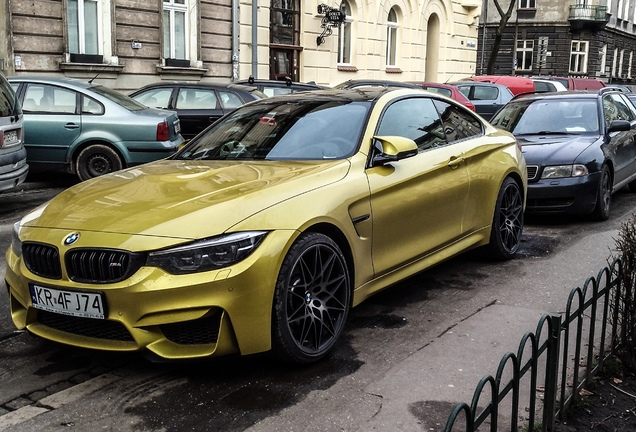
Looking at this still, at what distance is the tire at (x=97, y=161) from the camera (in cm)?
1099

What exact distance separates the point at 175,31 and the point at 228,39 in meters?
1.86

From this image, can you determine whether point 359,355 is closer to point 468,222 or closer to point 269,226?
point 269,226

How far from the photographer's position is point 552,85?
23.4 meters

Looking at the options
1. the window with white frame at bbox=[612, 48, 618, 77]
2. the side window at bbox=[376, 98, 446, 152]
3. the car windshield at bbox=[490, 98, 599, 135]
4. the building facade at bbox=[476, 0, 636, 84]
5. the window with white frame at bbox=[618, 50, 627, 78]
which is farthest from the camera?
the window with white frame at bbox=[618, 50, 627, 78]

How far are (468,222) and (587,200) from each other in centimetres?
315

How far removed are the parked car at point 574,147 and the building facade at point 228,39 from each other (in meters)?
10.6

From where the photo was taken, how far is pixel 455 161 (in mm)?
5762

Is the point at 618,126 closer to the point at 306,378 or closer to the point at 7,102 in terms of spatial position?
the point at 306,378

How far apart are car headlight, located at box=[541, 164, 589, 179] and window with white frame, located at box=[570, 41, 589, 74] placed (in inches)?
1804

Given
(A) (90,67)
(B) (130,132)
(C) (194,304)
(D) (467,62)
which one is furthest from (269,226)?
(D) (467,62)

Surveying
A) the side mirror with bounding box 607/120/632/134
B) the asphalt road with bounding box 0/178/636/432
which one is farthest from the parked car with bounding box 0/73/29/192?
the side mirror with bounding box 607/120/632/134

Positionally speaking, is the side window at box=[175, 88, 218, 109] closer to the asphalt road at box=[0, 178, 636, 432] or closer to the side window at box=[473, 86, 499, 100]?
the asphalt road at box=[0, 178, 636, 432]

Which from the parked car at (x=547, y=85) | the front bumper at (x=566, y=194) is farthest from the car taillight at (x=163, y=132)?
the parked car at (x=547, y=85)

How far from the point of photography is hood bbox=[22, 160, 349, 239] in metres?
3.86
